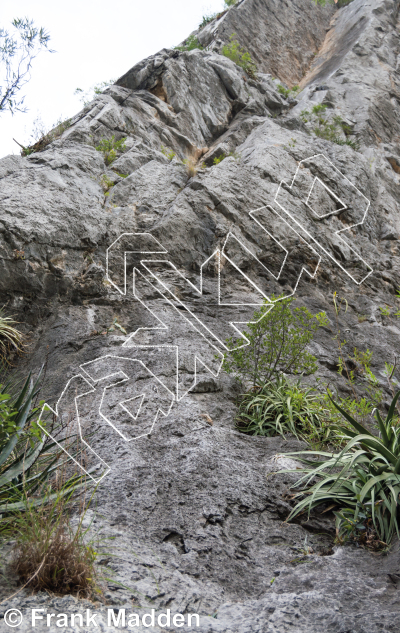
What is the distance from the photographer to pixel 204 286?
5797 mm

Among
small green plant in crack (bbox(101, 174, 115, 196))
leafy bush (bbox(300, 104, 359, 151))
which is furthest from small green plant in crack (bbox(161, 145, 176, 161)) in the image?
leafy bush (bbox(300, 104, 359, 151))

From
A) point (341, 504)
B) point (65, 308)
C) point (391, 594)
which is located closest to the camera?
point (391, 594)

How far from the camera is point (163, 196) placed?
656 cm

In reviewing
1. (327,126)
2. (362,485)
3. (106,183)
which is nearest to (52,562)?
(362,485)

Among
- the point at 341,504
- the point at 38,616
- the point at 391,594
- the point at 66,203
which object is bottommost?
the point at 341,504

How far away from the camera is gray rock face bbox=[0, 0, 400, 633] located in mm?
2297

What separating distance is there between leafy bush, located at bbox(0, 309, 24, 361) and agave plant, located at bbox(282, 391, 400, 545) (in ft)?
10.1

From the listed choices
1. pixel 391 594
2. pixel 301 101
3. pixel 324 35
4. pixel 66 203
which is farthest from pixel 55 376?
pixel 324 35

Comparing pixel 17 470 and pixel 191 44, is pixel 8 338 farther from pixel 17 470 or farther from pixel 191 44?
pixel 191 44

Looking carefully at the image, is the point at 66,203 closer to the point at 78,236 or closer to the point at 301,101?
the point at 78,236

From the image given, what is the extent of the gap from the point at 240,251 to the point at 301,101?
720 centimetres

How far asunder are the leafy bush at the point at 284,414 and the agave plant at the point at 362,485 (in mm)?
629

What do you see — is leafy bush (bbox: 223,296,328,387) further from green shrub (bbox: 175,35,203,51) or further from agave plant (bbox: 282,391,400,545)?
green shrub (bbox: 175,35,203,51)
